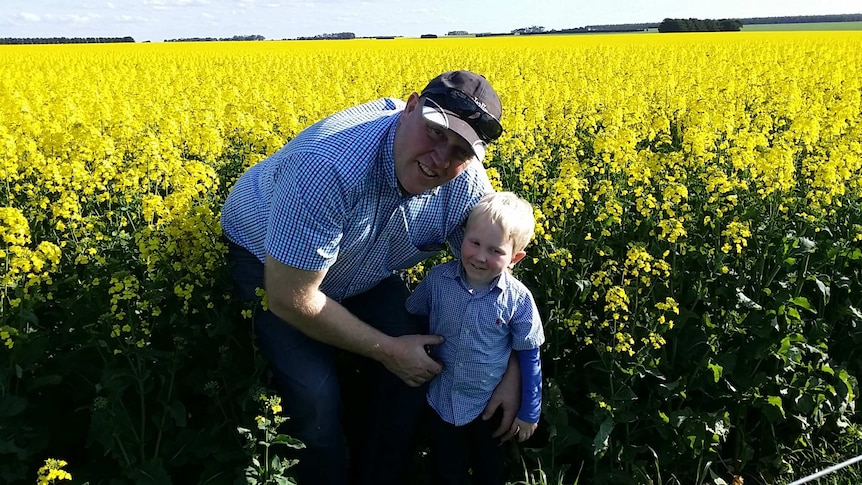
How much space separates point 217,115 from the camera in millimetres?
6656

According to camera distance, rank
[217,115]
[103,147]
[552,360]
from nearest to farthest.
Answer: [552,360] < [103,147] < [217,115]

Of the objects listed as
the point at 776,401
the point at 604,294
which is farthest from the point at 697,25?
the point at 776,401

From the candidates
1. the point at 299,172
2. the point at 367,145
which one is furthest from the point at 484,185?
the point at 299,172

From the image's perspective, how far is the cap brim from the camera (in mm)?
2389

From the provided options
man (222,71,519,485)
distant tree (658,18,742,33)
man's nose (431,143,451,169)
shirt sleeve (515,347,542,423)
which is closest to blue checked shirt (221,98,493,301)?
man (222,71,519,485)

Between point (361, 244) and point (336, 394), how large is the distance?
2.25 feet

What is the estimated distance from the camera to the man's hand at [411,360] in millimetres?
2959

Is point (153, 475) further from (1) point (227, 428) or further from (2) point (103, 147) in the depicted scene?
(2) point (103, 147)

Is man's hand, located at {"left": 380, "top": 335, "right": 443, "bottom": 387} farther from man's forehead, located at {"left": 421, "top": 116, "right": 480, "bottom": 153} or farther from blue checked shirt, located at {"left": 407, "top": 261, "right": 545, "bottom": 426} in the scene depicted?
man's forehead, located at {"left": 421, "top": 116, "right": 480, "bottom": 153}

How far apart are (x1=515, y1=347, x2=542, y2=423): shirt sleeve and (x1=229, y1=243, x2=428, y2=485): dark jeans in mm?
466

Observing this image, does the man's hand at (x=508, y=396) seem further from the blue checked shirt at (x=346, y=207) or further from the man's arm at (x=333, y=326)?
the blue checked shirt at (x=346, y=207)

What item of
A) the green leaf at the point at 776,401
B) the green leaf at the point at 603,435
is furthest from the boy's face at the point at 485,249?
the green leaf at the point at 776,401

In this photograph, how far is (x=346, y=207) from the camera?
2.64 metres

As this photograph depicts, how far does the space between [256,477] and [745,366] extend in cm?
249
